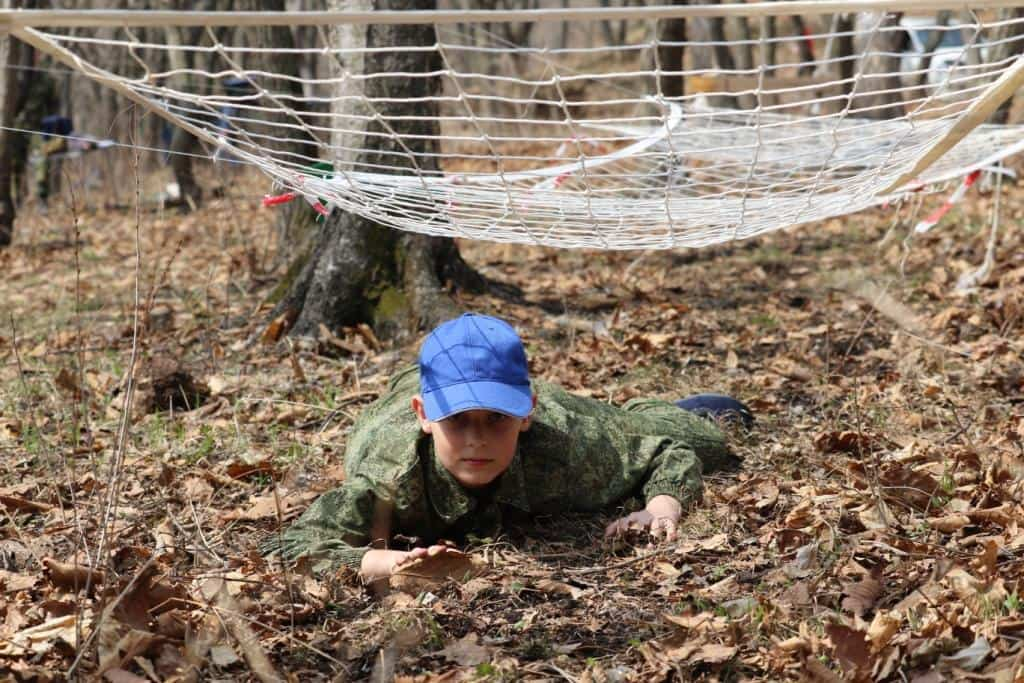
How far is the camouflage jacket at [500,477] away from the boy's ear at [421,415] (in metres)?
0.05

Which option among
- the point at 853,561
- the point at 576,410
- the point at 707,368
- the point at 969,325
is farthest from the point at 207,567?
the point at 969,325

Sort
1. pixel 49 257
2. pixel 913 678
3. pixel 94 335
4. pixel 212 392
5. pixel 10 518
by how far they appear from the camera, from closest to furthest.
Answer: pixel 913 678, pixel 10 518, pixel 212 392, pixel 94 335, pixel 49 257

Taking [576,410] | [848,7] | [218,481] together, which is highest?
[848,7]

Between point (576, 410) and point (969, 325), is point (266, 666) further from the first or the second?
point (969, 325)

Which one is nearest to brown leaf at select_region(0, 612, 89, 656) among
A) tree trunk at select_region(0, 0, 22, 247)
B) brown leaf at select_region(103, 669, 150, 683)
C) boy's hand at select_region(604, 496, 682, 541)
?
brown leaf at select_region(103, 669, 150, 683)

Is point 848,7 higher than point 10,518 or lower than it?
higher

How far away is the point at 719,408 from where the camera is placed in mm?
3430

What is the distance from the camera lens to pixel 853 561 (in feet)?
7.61

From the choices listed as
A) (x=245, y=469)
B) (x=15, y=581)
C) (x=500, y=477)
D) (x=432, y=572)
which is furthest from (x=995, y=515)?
(x=15, y=581)

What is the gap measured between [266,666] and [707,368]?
2492 millimetres

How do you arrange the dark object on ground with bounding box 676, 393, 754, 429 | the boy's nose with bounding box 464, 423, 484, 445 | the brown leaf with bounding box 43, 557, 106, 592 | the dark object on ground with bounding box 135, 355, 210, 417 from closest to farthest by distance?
the brown leaf with bounding box 43, 557, 106, 592 < the boy's nose with bounding box 464, 423, 484, 445 < the dark object on ground with bounding box 676, 393, 754, 429 < the dark object on ground with bounding box 135, 355, 210, 417

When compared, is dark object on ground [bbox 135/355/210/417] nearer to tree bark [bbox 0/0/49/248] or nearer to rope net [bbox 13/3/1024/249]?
→ rope net [bbox 13/3/1024/249]

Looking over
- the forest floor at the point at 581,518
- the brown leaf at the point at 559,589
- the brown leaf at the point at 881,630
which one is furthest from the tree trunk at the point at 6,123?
the brown leaf at the point at 881,630

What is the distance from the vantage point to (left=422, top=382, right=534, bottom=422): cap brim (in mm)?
2516
